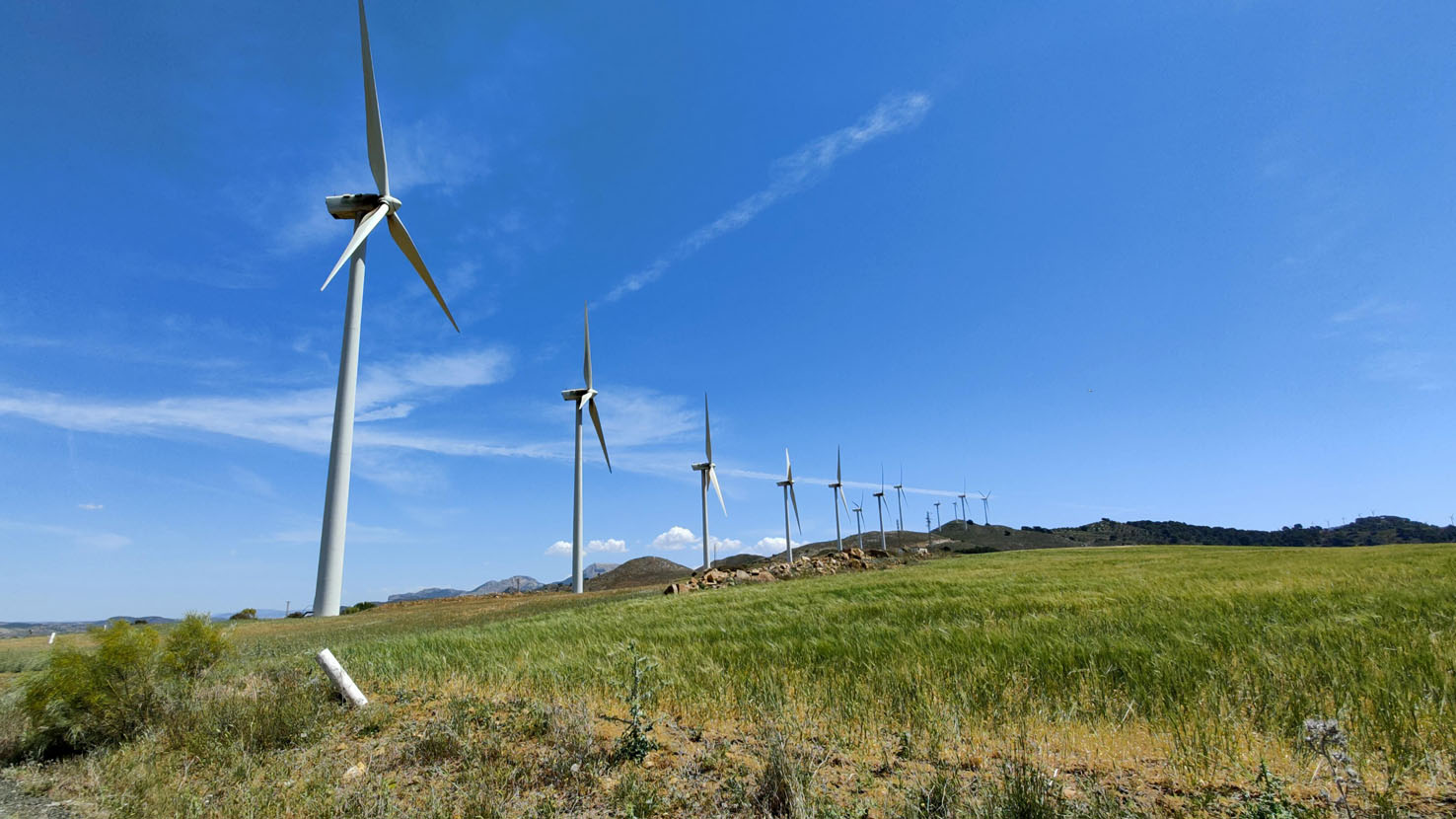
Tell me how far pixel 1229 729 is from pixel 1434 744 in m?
1.46

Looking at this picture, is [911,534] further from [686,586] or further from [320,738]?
[320,738]

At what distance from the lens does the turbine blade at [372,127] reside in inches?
1561

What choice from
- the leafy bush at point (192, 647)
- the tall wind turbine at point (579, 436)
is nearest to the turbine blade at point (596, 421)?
the tall wind turbine at point (579, 436)

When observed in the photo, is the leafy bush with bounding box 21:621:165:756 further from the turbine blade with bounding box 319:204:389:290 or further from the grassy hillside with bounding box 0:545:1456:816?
the turbine blade with bounding box 319:204:389:290

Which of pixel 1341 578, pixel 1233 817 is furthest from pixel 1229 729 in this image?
pixel 1341 578

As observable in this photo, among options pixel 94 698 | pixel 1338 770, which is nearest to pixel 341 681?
pixel 94 698

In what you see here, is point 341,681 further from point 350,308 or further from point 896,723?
point 350,308

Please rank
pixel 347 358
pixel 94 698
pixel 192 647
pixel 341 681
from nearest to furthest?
pixel 94 698 → pixel 341 681 → pixel 192 647 → pixel 347 358

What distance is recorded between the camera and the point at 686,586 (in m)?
44.6

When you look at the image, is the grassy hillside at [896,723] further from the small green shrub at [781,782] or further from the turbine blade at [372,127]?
the turbine blade at [372,127]

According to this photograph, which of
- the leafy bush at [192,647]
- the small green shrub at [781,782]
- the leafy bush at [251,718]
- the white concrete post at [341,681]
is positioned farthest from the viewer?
the leafy bush at [192,647]

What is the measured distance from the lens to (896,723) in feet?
23.8

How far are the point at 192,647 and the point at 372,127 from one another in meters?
38.8

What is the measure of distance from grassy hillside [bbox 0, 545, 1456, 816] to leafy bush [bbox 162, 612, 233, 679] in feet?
3.02
